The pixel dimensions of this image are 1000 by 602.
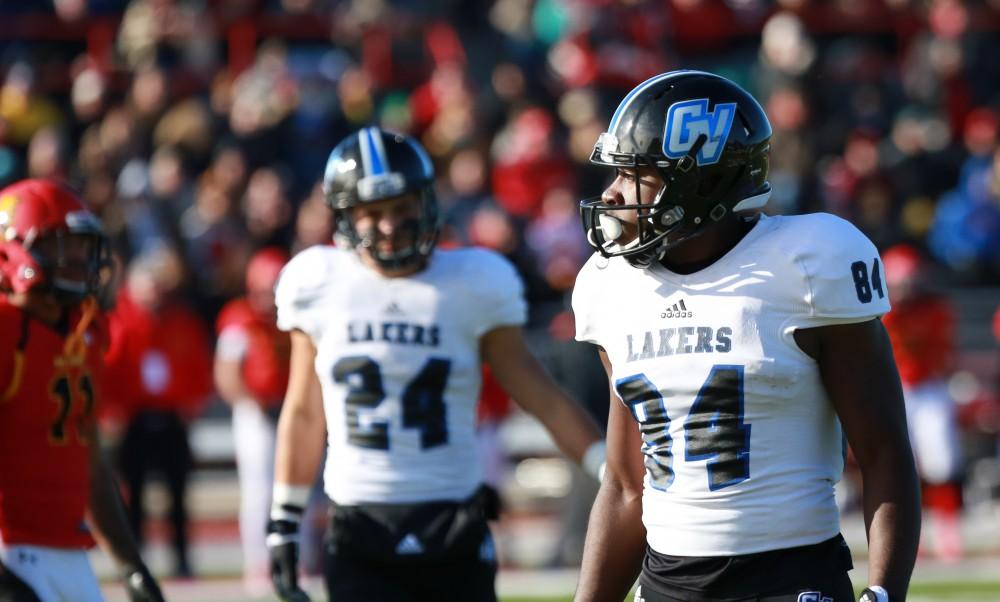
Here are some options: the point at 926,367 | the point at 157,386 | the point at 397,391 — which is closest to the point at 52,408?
the point at 397,391

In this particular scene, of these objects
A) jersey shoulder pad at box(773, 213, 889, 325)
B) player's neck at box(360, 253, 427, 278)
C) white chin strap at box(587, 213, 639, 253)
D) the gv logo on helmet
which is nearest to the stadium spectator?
player's neck at box(360, 253, 427, 278)

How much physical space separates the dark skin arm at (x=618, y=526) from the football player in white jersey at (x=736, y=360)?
0.32 feet

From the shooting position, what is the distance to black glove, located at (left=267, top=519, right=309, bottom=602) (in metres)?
4.65

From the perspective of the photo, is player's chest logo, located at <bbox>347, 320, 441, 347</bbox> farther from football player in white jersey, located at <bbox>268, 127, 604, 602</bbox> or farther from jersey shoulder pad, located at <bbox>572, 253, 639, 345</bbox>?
jersey shoulder pad, located at <bbox>572, 253, 639, 345</bbox>

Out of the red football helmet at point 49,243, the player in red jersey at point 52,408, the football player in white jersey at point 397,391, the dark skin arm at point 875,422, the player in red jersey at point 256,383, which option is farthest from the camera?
the player in red jersey at point 256,383

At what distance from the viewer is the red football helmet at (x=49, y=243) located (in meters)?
4.22

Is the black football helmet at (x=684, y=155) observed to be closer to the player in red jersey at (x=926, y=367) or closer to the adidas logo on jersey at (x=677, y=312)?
the adidas logo on jersey at (x=677, y=312)

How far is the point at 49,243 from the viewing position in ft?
14.0

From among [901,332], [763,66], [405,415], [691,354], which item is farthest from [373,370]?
[763,66]

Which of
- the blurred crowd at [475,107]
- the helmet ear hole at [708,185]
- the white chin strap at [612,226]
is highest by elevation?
the blurred crowd at [475,107]

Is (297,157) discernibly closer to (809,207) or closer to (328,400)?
(809,207)

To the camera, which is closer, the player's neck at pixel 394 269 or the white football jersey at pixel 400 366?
the white football jersey at pixel 400 366

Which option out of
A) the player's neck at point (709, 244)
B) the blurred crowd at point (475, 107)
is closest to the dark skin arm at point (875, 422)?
the player's neck at point (709, 244)

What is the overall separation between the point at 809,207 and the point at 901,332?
169 cm
